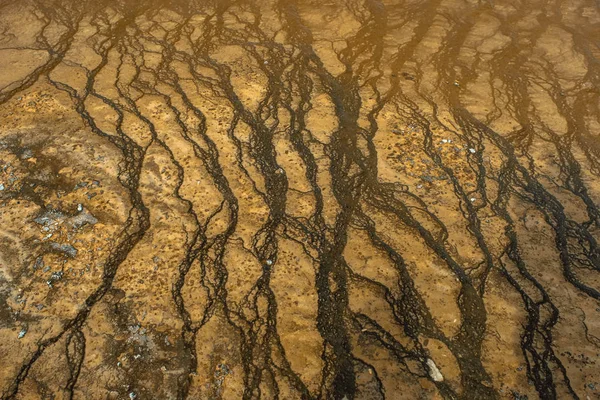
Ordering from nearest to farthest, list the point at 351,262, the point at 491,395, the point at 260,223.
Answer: the point at 491,395 < the point at 351,262 < the point at 260,223

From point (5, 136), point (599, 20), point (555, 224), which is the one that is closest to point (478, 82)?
point (555, 224)

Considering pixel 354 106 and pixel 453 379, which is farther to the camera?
pixel 354 106

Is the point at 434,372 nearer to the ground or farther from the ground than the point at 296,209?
nearer to the ground

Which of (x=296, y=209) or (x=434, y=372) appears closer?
(x=434, y=372)

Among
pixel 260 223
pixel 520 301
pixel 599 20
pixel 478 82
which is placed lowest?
pixel 260 223

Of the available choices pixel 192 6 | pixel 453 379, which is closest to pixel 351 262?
pixel 453 379

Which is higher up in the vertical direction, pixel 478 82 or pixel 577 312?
pixel 478 82

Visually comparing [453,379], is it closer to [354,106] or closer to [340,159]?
[340,159]

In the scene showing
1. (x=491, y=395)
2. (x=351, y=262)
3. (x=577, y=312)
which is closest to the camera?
(x=491, y=395)
